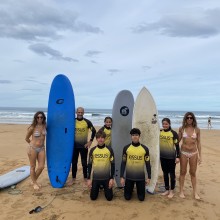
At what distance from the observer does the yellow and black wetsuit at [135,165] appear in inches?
163

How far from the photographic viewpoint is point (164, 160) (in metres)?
4.48

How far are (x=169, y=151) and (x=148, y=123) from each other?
A: 2.33 ft

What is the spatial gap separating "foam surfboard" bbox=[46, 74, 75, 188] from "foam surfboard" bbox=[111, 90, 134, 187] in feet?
2.62

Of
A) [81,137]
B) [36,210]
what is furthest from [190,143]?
[36,210]

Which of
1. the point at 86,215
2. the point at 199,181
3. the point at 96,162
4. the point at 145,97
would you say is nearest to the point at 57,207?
the point at 86,215

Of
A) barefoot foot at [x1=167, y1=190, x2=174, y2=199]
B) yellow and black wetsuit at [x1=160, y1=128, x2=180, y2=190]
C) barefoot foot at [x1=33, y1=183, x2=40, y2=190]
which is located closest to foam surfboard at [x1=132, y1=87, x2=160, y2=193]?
yellow and black wetsuit at [x1=160, y1=128, x2=180, y2=190]

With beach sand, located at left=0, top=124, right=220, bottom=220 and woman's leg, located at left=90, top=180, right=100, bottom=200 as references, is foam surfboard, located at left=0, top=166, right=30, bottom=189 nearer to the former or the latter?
beach sand, located at left=0, top=124, right=220, bottom=220

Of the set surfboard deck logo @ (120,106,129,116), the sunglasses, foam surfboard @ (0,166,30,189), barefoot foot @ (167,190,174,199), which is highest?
surfboard deck logo @ (120,106,129,116)

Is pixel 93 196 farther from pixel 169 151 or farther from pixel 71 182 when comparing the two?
pixel 169 151

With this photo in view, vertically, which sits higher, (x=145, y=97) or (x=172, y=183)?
(x=145, y=97)

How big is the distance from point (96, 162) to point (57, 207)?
89cm

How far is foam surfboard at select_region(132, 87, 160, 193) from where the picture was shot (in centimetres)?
471

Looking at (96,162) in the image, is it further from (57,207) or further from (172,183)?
(172,183)

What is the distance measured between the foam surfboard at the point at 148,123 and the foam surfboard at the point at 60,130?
124cm
